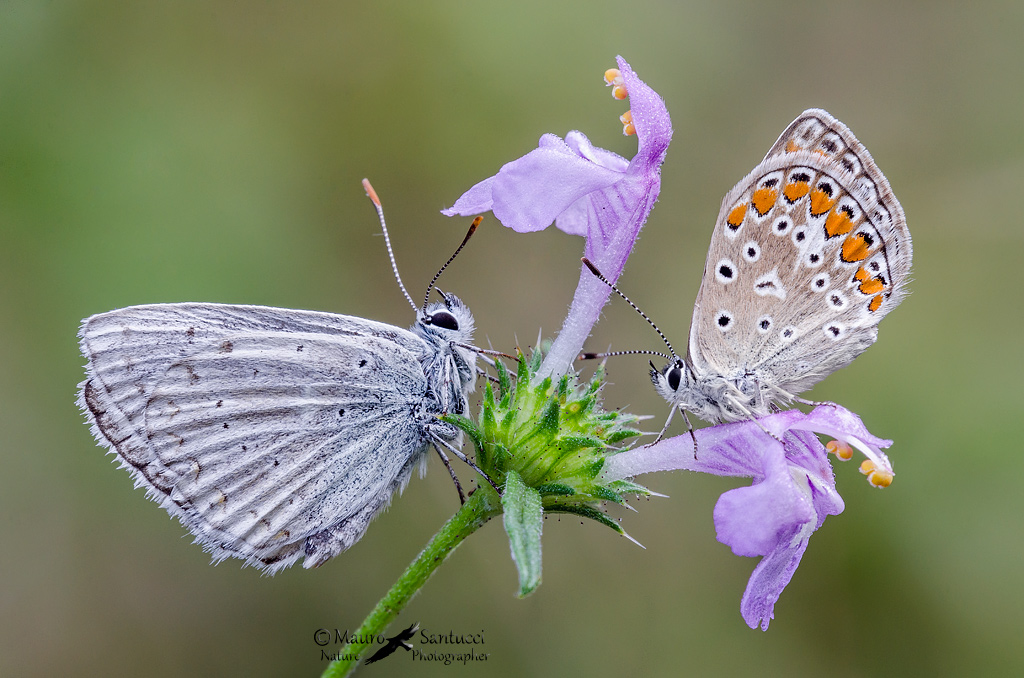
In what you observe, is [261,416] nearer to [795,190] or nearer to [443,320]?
[443,320]

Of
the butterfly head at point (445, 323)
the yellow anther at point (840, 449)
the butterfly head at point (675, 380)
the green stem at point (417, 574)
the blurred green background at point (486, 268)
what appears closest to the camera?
the green stem at point (417, 574)

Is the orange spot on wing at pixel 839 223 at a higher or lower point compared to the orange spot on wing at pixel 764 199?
lower

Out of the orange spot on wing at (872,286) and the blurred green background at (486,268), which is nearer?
the orange spot on wing at (872,286)

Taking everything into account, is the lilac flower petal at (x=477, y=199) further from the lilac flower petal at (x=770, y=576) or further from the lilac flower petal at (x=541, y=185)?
the lilac flower petal at (x=770, y=576)

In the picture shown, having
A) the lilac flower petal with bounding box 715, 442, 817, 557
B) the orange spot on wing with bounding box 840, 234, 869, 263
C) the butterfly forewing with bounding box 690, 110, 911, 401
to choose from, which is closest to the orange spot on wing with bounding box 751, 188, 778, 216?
the butterfly forewing with bounding box 690, 110, 911, 401

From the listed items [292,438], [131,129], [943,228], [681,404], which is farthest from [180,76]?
[943,228]

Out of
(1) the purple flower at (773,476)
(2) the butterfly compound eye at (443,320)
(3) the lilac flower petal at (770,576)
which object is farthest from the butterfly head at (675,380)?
(2) the butterfly compound eye at (443,320)

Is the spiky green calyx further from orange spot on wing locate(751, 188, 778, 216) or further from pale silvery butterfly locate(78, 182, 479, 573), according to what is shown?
orange spot on wing locate(751, 188, 778, 216)
